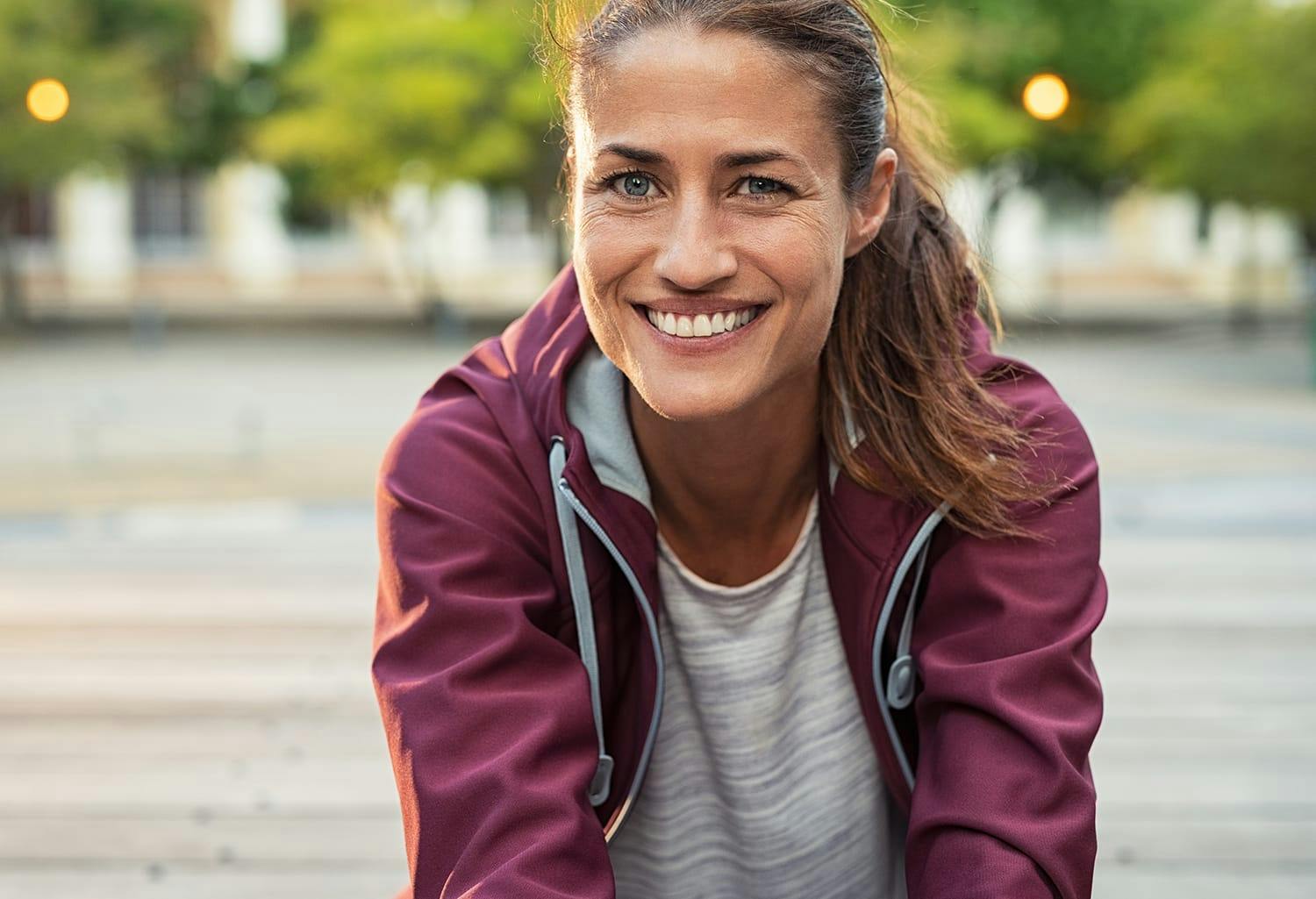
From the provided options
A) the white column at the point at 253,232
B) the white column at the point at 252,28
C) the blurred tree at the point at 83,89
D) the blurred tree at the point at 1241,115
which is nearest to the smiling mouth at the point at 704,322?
the blurred tree at the point at 1241,115

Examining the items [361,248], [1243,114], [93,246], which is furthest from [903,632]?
[361,248]

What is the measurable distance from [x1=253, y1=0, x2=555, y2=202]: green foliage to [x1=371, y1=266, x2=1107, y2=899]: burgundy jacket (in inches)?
910

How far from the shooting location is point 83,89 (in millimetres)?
26766

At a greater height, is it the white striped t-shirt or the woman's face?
the woman's face

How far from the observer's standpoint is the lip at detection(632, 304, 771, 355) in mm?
1645

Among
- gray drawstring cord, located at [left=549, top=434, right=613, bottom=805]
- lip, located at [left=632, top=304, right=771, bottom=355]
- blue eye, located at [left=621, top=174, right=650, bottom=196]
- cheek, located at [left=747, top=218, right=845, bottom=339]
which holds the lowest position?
gray drawstring cord, located at [left=549, top=434, right=613, bottom=805]

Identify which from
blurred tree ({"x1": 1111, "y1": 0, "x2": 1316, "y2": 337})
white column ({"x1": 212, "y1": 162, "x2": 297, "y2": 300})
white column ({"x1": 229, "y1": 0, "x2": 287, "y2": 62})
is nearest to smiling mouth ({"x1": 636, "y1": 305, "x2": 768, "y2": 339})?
blurred tree ({"x1": 1111, "y1": 0, "x2": 1316, "y2": 337})

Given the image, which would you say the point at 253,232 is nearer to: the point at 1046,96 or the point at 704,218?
the point at 1046,96

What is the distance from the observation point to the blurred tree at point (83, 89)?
83.6ft

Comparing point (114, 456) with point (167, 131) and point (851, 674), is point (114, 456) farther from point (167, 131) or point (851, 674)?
point (167, 131)

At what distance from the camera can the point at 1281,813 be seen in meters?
3.21

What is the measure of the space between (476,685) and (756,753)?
36cm

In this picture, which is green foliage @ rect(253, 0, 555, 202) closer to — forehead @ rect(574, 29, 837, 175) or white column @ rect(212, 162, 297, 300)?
white column @ rect(212, 162, 297, 300)

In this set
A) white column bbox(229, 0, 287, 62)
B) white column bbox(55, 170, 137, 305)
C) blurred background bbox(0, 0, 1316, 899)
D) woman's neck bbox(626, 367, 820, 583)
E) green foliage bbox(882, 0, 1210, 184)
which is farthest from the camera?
white column bbox(55, 170, 137, 305)
